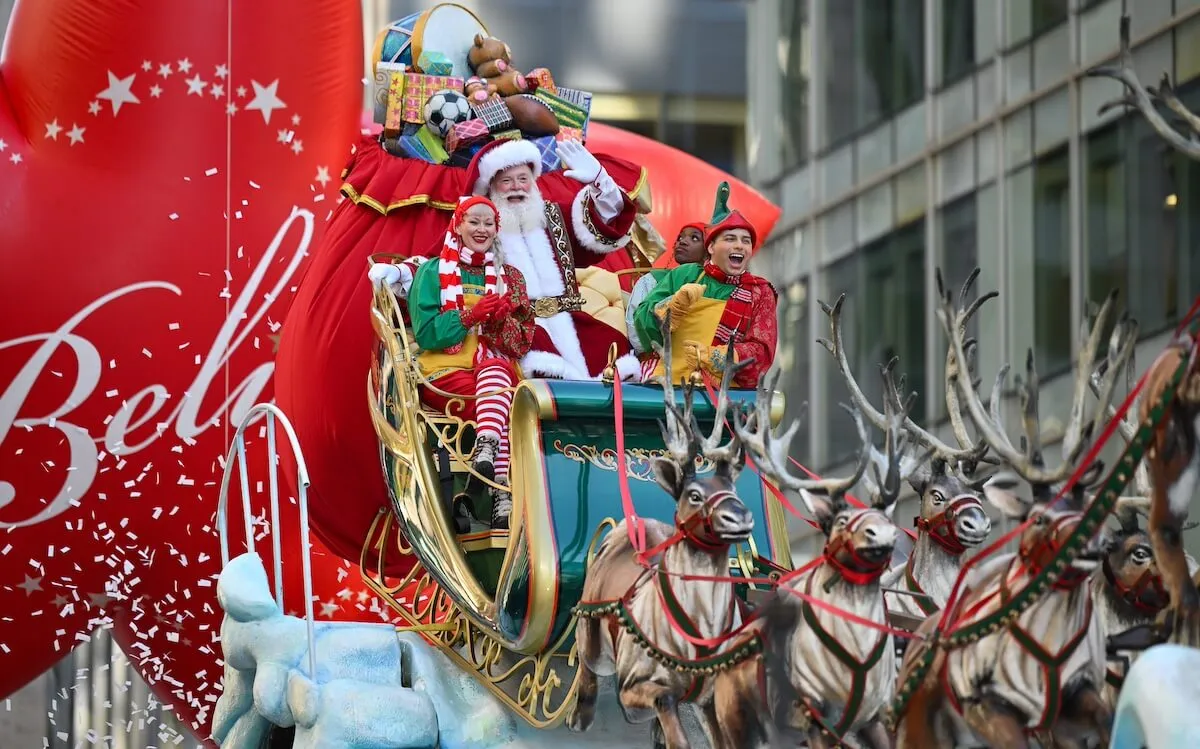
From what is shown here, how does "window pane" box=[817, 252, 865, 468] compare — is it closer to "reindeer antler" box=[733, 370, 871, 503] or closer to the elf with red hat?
the elf with red hat

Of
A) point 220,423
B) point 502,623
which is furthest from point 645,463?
point 220,423

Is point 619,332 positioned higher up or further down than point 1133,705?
higher up

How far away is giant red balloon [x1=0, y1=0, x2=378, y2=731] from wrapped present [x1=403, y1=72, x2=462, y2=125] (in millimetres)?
1592

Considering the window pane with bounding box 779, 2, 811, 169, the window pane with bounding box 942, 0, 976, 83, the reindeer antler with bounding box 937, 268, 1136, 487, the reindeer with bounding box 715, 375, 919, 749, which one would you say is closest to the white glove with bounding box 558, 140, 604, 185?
the reindeer with bounding box 715, 375, 919, 749

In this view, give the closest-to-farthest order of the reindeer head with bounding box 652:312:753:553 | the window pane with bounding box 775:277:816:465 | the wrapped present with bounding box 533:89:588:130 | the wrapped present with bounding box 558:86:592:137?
the reindeer head with bounding box 652:312:753:553 → the wrapped present with bounding box 533:89:588:130 → the wrapped present with bounding box 558:86:592:137 → the window pane with bounding box 775:277:816:465

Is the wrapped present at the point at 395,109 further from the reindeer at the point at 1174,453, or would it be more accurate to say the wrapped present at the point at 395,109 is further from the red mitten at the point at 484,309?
the reindeer at the point at 1174,453

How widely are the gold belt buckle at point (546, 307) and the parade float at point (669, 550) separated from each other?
1.09 ft

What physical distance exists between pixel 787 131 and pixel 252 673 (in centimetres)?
1520

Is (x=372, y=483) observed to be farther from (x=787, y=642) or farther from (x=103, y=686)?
(x=103, y=686)

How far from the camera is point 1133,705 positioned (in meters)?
5.01

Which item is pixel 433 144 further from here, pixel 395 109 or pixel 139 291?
pixel 139 291

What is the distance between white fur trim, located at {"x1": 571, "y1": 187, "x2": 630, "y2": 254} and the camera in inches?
355

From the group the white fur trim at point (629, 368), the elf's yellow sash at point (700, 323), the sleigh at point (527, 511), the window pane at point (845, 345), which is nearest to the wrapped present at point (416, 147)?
the sleigh at point (527, 511)

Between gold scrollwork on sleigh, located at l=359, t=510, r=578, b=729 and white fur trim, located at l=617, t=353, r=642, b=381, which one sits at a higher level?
white fur trim, located at l=617, t=353, r=642, b=381
